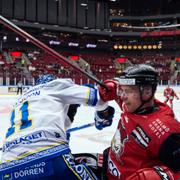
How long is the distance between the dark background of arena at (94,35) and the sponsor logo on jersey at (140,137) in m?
20.9

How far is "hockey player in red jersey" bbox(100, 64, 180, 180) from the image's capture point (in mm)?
1187

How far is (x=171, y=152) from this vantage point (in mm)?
1174

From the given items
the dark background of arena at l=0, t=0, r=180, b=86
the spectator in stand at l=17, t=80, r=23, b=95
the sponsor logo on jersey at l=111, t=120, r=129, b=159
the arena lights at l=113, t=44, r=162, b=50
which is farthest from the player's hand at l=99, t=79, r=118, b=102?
the arena lights at l=113, t=44, r=162, b=50

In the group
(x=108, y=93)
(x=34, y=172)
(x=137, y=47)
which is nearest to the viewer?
(x=34, y=172)

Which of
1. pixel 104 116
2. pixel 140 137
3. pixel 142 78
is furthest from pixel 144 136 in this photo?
pixel 104 116

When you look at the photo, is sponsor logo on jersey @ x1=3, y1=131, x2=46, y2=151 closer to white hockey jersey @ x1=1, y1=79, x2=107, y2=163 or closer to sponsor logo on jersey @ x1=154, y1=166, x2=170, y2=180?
white hockey jersey @ x1=1, y1=79, x2=107, y2=163

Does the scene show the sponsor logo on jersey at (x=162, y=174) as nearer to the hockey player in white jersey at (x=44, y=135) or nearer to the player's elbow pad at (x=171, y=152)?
the player's elbow pad at (x=171, y=152)

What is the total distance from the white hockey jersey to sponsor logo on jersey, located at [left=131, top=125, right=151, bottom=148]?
1.25ft

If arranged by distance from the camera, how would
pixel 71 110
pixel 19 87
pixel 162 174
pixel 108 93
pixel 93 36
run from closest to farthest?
pixel 162 174 < pixel 108 93 < pixel 71 110 < pixel 19 87 < pixel 93 36

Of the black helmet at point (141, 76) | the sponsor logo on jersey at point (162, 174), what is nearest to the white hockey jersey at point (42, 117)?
the black helmet at point (141, 76)

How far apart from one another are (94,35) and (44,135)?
30.1m

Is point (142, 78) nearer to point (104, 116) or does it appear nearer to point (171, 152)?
point (171, 152)

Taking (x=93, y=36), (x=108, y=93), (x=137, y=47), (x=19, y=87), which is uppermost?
(x=93, y=36)

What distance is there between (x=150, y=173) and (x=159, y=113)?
251 millimetres
